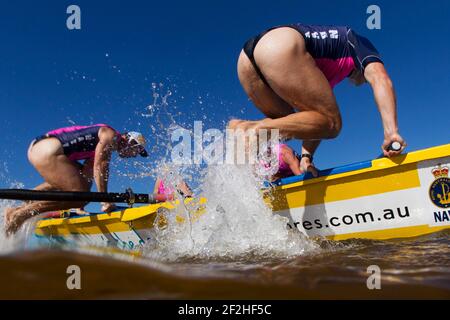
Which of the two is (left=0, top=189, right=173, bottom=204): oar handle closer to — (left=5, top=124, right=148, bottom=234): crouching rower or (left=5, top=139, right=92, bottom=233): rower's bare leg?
(left=5, top=124, right=148, bottom=234): crouching rower

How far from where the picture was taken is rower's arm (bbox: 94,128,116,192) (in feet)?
14.4

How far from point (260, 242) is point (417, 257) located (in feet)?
3.32

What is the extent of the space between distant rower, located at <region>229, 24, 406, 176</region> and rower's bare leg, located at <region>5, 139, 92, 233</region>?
2778 mm

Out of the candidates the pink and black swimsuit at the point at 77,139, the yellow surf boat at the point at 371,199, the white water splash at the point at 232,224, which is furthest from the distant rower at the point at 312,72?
the pink and black swimsuit at the point at 77,139

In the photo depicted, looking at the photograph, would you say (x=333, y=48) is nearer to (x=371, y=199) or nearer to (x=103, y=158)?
(x=371, y=199)

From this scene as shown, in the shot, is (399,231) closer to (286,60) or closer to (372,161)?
(372,161)

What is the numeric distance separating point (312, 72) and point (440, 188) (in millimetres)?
1103

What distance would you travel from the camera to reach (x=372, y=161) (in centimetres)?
240

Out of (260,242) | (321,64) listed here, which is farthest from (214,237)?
(321,64)

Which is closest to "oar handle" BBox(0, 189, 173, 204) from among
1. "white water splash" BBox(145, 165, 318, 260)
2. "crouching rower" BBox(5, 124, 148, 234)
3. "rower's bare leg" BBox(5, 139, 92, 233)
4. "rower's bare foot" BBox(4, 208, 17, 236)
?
"crouching rower" BBox(5, 124, 148, 234)

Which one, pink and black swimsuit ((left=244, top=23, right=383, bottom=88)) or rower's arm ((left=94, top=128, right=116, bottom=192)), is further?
rower's arm ((left=94, top=128, right=116, bottom=192))

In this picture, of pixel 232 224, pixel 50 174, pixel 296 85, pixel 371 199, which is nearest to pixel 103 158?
pixel 50 174

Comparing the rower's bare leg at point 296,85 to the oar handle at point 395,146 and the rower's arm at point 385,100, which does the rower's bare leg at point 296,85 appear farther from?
the oar handle at point 395,146

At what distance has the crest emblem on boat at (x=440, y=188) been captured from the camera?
2.23 m
